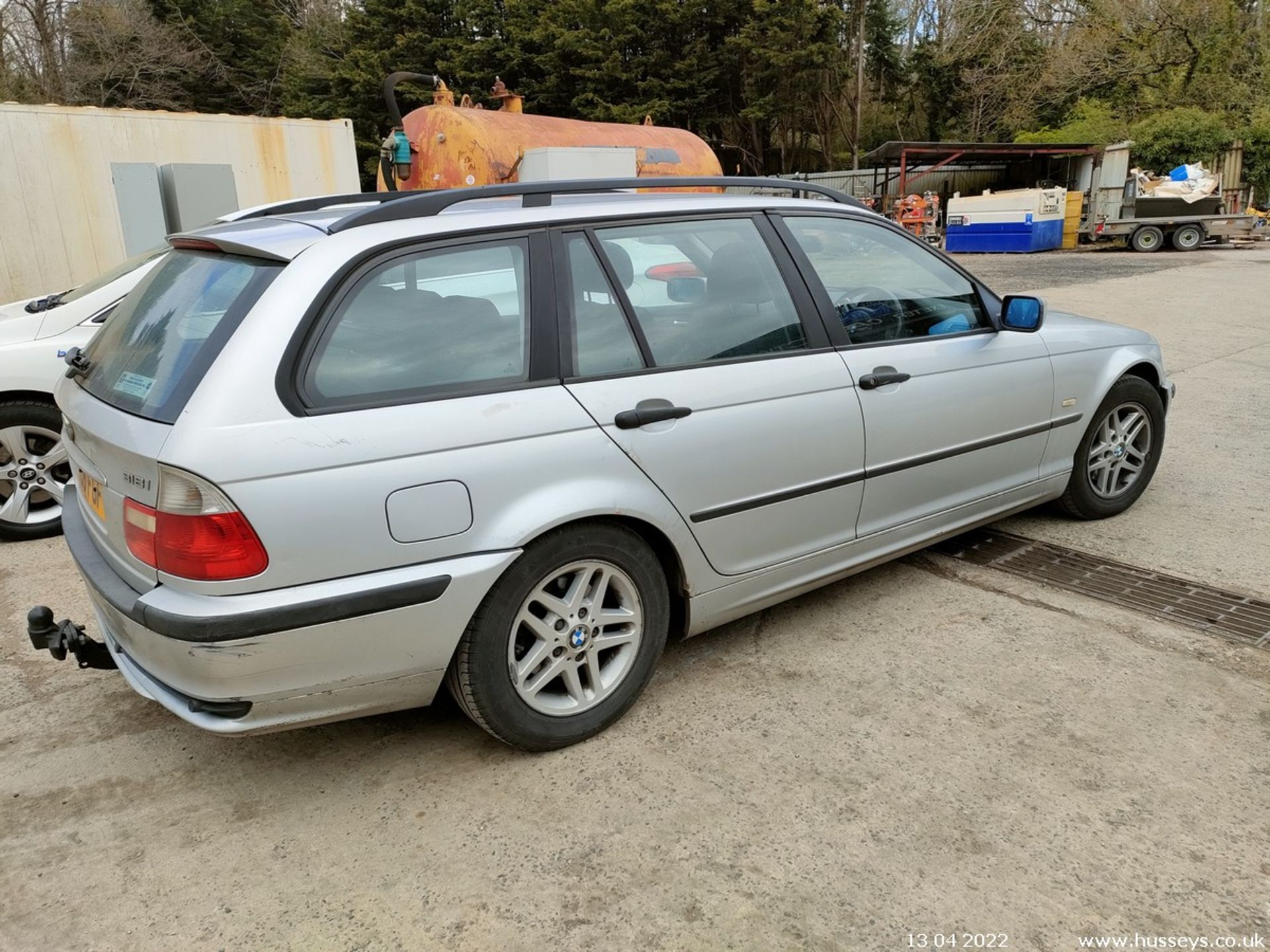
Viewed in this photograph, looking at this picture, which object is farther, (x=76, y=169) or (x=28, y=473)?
(x=76, y=169)

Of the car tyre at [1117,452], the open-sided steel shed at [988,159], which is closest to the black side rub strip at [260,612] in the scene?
the car tyre at [1117,452]

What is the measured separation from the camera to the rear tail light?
7.38ft

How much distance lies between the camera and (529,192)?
115 inches

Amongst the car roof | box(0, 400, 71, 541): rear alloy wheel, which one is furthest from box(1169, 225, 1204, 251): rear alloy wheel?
box(0, 400, 71, 541): rear alloy wheel

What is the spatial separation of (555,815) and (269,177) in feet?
33.2

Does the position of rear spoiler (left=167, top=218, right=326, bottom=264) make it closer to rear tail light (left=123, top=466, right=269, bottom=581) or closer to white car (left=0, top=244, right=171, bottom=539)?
rear tail light (left=123, top=466, right=269, bottom=581)

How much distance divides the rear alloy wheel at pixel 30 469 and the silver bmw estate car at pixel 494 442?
1.91 metres

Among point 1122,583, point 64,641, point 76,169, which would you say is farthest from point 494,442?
point 76,169

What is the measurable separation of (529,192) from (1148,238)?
72.1 feet

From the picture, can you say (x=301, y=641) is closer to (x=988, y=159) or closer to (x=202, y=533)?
(x=202, y=533)

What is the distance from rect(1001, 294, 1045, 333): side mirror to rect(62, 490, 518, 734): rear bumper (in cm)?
250

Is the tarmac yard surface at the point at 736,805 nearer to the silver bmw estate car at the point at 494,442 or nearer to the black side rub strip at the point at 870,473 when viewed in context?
the silver bmw estate car at the point at 494,442

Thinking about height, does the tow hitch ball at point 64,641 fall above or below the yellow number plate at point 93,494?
below

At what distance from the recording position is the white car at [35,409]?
4.71m
